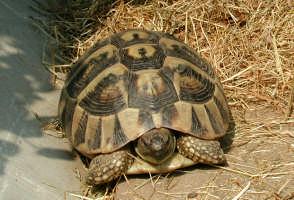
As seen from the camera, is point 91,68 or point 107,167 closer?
point 107,167

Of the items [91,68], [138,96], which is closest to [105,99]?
[138,96]

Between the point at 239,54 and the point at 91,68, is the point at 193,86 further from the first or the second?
the point at 239,54

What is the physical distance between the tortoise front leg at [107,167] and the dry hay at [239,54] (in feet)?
0.48

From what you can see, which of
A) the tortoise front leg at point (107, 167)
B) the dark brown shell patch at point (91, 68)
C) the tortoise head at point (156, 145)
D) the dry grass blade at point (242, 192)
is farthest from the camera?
the dark brown shell patch at point (91, 68)

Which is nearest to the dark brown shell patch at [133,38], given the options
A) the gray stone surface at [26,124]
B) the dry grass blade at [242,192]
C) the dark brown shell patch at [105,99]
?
the dark brown shell patch at [105,99]

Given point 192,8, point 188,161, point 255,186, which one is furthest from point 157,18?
point 255,186

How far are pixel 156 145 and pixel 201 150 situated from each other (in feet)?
1.12

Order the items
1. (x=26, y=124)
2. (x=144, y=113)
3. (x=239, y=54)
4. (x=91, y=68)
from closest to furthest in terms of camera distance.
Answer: (x=144, y=113) → (x=26, y=124) → (x=91, y=68) → (x=239, y=54)

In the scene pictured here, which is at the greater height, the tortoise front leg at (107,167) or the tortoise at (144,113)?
the tortoise at (144,113)

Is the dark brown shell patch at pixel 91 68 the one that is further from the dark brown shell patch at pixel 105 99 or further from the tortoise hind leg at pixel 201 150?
the tortoise hind leg at pixel 201 150

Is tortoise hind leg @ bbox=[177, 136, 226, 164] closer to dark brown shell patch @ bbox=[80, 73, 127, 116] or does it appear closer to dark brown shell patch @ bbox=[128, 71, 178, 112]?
dark brown shell patch @ bbox=[128, 71, 178, 112]

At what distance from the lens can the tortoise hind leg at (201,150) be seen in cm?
393

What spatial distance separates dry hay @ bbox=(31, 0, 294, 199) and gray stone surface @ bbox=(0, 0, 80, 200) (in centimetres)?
30

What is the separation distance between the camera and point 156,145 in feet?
12.4
